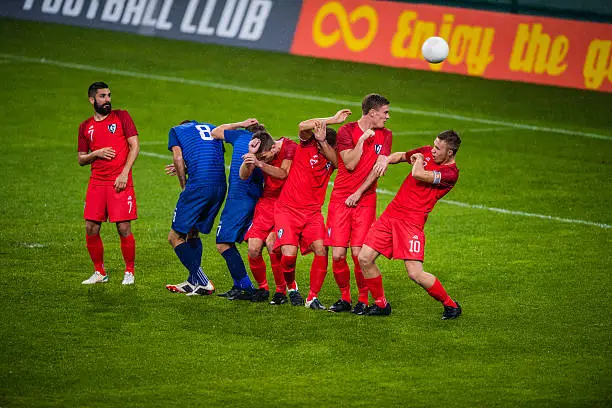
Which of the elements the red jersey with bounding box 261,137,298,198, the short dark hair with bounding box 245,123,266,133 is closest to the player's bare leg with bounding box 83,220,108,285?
the red jersey with bounding box 261,137,298,198

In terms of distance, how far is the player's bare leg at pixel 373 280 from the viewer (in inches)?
422

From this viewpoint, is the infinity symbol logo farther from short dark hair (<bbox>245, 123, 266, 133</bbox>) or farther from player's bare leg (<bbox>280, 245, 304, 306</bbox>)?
player's bare leg (<bbox>280, 245, 304, 306</bbox>)

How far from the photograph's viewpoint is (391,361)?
9.60 meters

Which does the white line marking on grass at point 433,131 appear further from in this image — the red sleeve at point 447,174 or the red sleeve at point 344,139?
the red sleeve at point 447,174

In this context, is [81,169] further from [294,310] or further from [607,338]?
[607,338]

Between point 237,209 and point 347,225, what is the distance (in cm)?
116

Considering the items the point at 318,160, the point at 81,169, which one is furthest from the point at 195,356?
the point at 81,169

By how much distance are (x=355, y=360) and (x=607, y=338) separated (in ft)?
7.93

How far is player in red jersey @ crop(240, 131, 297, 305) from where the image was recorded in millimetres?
10883

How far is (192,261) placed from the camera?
1157cm

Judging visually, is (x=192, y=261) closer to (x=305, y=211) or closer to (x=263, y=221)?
(x=263, y=221)

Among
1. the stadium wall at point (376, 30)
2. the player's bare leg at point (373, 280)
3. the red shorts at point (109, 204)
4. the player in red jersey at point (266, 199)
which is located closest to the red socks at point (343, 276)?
the player's bare leg at point (373, 280)

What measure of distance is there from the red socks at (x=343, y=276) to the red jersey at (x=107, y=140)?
7.95 ft

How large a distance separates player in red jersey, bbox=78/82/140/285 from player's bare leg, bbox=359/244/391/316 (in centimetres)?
254
